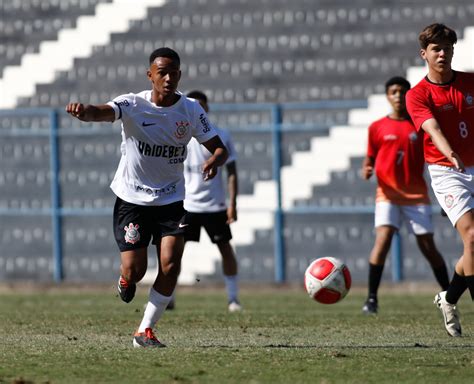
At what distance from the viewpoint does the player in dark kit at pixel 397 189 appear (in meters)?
14.3

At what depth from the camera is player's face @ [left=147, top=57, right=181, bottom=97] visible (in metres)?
9.82

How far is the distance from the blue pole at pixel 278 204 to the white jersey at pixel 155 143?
→ 1002cm

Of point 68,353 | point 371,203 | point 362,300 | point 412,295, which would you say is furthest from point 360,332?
point 371,203

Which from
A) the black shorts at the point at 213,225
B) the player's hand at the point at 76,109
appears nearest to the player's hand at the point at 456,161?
the player's hand at the point at 76,109

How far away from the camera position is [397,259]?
1938 centimetres

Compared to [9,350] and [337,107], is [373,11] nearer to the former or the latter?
[337,107]

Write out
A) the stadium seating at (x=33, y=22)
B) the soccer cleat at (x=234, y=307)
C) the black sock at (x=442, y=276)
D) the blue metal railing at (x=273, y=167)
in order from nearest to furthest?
the black sock at (x=442, y=276), the soccer cleat at (x=234, y=307), the blue metal railing at (x=273, y=167), the stadium seating at (x=33, y=22)

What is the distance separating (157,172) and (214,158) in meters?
0.53

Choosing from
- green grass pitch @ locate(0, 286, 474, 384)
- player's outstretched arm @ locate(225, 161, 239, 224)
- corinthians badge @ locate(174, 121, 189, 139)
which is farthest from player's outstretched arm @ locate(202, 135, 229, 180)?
player's outstretched arm @ locate(225, 161, 239, 224)

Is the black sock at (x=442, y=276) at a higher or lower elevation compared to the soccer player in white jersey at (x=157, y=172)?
lower

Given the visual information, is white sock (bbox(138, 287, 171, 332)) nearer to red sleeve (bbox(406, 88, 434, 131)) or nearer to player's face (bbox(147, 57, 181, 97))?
player's face (bbox(147, 57, 181, 97))

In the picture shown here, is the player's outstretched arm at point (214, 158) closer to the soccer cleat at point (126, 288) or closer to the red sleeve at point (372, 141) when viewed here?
the soccer cleat at point (126, 288)

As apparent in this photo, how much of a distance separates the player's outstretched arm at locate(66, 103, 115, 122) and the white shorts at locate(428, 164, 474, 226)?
2670 mm

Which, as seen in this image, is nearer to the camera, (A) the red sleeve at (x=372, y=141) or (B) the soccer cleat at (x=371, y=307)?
(B) the soccer cleat at (x=371, y=307)
